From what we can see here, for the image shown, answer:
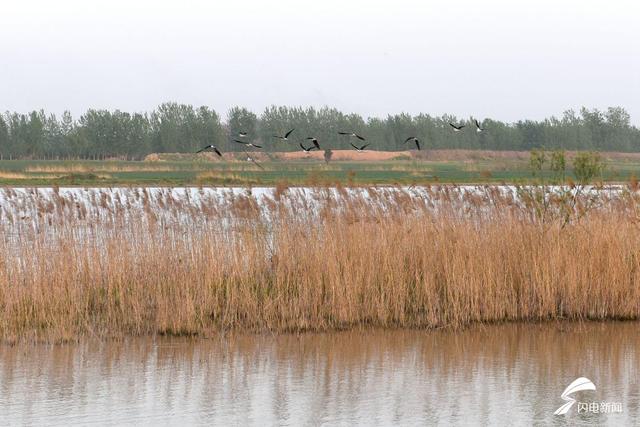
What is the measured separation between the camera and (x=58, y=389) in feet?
27.0

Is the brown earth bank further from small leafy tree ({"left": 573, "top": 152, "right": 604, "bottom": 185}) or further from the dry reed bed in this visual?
the dry reed bed

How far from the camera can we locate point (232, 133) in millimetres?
98000

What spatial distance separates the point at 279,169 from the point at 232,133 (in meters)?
28.6

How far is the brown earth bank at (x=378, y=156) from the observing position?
8519 cm

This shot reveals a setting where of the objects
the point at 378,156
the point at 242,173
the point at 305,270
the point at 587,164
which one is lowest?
the point at 305,270

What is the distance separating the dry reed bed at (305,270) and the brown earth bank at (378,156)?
71596 mm

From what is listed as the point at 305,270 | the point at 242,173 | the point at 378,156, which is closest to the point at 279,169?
the point at 242,173

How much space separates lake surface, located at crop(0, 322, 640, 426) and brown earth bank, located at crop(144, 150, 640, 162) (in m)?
73.3

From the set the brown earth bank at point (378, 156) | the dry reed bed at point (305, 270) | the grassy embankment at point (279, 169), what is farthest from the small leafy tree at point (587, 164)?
the brown earth bank at point (378, 156)

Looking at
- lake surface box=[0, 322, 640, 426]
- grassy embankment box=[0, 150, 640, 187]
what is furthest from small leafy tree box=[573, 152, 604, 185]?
grassy embankment box=[0, 150, 640, 187]

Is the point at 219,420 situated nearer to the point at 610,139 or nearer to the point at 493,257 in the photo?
the point at 493,257

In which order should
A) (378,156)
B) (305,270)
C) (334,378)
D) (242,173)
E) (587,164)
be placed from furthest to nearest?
1. (378,156)
2. (242,173)
3. (587,164)
4. (305,270)
5. (334,378)

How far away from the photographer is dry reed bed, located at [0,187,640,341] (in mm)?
10773

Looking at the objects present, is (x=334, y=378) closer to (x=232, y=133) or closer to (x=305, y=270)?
(x=305, y=270)
